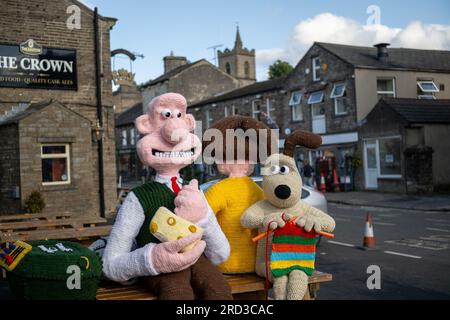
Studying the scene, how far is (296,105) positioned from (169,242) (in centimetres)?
2648

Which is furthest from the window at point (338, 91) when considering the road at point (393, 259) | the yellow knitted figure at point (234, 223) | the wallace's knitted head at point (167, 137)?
the wallace's knitted head at point (167, 137)

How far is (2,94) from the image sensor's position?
16.7 meters

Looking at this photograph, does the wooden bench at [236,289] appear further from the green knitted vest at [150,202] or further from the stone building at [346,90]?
the stone building at [346,90]

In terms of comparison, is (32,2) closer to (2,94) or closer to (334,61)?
(2,94)

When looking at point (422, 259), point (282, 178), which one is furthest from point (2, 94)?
point (282, 178)

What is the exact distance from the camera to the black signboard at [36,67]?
16734mm

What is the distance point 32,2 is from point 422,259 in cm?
1457

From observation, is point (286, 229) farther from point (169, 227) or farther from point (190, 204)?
point (169, 227)

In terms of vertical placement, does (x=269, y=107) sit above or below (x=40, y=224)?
above

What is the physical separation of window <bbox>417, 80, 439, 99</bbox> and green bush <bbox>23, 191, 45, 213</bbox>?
1976 cm

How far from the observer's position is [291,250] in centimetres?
394

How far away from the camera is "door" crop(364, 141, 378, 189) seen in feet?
78.1

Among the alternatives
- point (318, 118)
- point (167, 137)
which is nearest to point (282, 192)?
point (167, 137)

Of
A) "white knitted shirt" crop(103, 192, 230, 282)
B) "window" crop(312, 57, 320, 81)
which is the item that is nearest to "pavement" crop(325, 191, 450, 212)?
"window" crop(312, 57, 320, 81)
